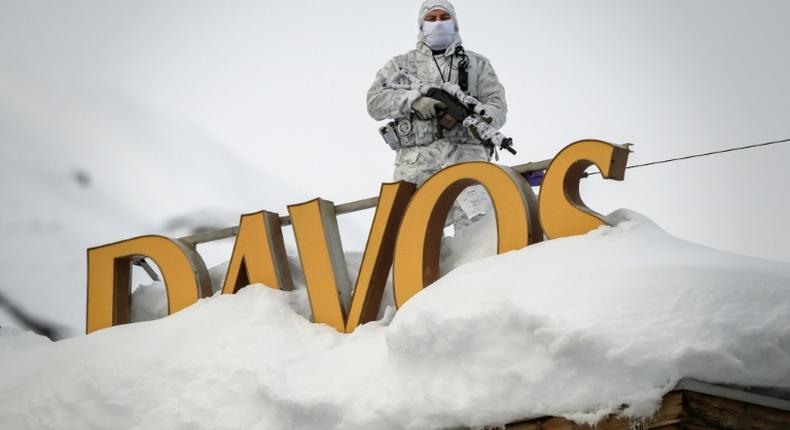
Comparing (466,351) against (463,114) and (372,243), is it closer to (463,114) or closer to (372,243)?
(372,243)

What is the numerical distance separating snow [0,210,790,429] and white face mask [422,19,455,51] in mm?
1632

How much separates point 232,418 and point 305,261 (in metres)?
1.44

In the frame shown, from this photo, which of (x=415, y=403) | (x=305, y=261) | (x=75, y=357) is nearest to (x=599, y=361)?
(x=415, y=403)

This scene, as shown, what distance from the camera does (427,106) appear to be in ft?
20.6

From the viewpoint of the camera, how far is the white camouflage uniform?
21.0 ft

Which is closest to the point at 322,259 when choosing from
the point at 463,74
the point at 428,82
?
the point at 428,82

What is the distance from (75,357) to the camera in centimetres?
584

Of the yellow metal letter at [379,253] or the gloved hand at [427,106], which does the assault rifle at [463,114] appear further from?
the yellow metal letter at [379,253]

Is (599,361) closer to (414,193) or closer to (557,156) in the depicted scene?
(557,156)

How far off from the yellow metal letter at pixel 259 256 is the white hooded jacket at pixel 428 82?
1.23 meters

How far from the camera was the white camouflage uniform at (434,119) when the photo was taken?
6.41 m

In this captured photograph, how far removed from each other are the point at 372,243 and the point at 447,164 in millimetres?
1062

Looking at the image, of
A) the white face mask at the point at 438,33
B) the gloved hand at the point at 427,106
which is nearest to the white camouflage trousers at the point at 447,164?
the gloved hand at the point at 427,106

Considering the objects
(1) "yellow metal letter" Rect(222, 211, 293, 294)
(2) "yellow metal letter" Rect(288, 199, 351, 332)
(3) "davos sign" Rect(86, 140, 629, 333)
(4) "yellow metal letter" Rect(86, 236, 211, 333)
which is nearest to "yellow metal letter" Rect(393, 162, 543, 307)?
(3) "davos sign" Rect(86, 140, 629, 333)
